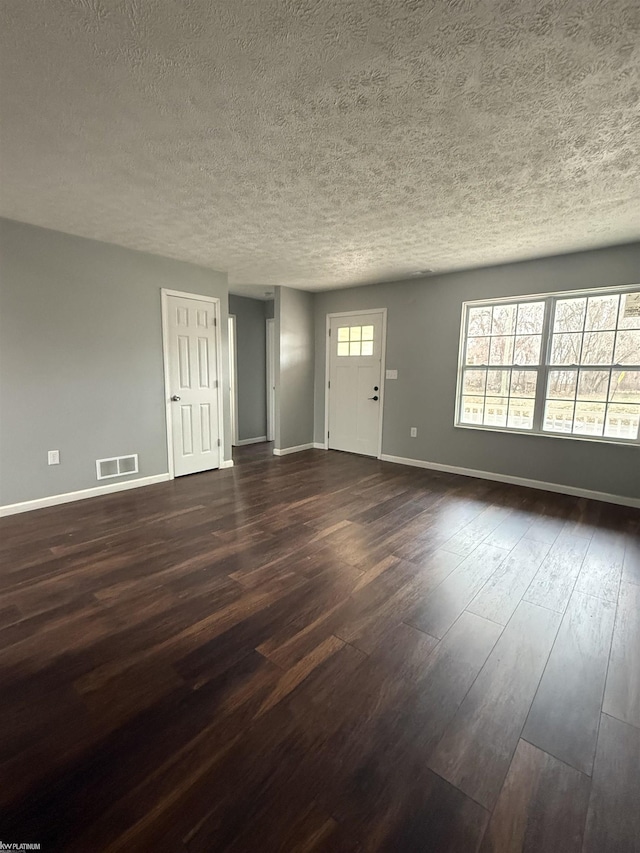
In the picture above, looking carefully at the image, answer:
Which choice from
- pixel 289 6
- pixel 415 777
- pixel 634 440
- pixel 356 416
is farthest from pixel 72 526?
pixel 634 440

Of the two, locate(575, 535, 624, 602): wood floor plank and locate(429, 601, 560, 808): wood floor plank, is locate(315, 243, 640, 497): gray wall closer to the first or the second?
locate(575, 535, 624, 602): wood floor plank

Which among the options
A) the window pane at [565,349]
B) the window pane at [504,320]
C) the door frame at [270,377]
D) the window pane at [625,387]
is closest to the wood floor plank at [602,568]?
the window pane at [625,387]

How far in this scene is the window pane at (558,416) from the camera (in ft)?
13.3

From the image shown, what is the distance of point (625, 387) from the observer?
3730 millimetres

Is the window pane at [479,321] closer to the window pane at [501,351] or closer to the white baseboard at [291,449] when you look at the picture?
the window pane at [501,351]

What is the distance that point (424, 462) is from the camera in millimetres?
5141

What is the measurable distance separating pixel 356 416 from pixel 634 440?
3.26m

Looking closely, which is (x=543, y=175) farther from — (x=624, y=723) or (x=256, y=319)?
(x=256, y=319)

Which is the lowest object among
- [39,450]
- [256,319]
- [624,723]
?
[624,723]

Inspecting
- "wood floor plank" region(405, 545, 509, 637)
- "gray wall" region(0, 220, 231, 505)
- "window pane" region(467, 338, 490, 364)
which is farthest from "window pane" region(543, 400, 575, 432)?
"gray wall" region(0, 220, 231, 505)

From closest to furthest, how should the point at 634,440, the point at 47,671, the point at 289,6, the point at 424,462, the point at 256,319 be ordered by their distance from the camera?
1. the point at 289,6
2. the point at 47,671
3. the point at 634,440
4. the point at 424,462
5. the point at 256,319

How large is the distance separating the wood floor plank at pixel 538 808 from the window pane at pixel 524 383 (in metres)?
3.70

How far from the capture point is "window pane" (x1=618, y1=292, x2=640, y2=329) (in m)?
3.63

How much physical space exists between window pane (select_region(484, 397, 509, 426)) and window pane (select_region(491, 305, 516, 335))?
776mm
